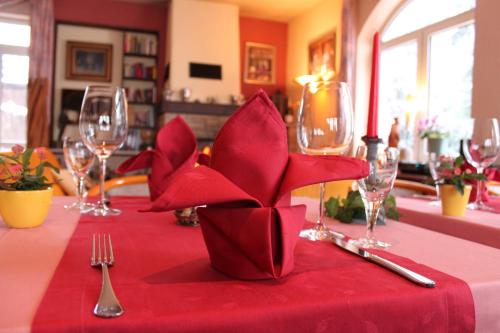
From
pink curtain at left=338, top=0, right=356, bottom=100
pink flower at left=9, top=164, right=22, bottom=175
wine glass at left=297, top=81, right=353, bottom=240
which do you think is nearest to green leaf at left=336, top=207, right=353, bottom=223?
wine glass at left=297, top=81, right=353, bottom=240

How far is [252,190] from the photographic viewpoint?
1.76 ft

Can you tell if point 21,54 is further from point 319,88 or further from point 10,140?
point 319,88

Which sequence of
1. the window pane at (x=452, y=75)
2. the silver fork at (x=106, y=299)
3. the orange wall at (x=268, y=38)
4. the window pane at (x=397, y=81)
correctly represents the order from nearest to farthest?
the silver fork at (x=106, y=299) → the window pane at (x=452, y=75) → the window pane at (x=397, y=81) → the orange wall at (x=268, y=38)

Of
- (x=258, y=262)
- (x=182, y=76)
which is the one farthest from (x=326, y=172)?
(x=182, y=76)

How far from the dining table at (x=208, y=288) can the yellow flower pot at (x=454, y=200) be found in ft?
1.19

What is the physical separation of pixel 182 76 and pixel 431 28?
13.9 ft

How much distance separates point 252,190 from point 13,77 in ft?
29.2

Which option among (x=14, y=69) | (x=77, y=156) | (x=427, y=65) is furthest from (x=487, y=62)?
(x=14, y=69)

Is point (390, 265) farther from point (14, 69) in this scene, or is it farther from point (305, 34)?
point (14, 69)

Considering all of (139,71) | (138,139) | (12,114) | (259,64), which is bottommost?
(138,139)

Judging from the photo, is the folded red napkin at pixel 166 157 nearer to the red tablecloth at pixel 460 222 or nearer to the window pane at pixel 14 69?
the red tablecloth at pixel 460 222

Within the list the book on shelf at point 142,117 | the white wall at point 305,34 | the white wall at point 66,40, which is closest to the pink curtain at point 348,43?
the white wall at point 305,34

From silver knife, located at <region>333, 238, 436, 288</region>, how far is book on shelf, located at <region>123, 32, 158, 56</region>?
8324 mm

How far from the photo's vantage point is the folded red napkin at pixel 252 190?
480 millimetres
